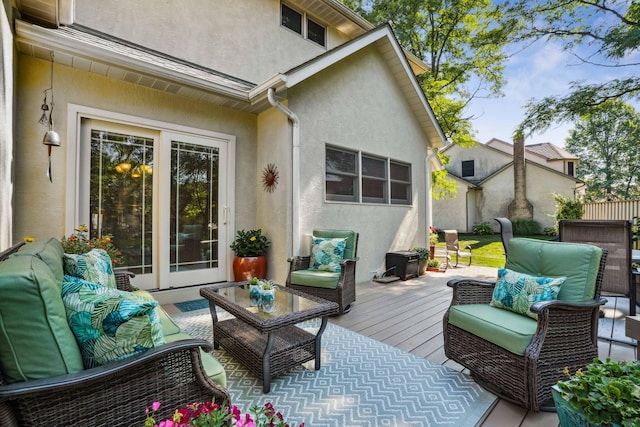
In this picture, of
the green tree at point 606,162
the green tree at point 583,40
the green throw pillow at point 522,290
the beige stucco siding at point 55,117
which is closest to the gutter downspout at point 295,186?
the beige stucco siding at point 55,117

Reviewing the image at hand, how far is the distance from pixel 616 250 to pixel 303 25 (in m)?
7.21

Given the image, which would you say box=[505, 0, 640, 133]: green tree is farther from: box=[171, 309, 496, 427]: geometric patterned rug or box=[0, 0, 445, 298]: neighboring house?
box=[171, 309, 496, 427]: geometric patterned rug

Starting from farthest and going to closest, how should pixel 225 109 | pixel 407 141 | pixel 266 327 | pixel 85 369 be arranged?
pixel 407 141 < pixel 225 109 < pixel 266 327 < pixel 85 369

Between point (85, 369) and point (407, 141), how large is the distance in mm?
7209

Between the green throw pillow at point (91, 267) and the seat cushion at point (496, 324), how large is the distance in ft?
9.48

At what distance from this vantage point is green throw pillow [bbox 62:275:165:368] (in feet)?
4.36

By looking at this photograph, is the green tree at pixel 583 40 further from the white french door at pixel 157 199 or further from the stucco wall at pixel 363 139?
the white french door at pixel 157 199

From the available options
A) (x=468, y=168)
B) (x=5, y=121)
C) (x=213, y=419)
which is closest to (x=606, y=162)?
(x=468, y=168)

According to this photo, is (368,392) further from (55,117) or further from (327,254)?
(55,117)

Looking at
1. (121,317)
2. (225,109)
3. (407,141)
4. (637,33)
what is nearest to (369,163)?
(407,141)

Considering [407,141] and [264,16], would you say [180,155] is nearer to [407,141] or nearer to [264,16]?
[264,16]

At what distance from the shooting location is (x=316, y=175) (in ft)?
17.4

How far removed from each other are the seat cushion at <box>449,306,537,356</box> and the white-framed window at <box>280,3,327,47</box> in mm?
6908

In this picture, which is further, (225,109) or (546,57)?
(546,57)
